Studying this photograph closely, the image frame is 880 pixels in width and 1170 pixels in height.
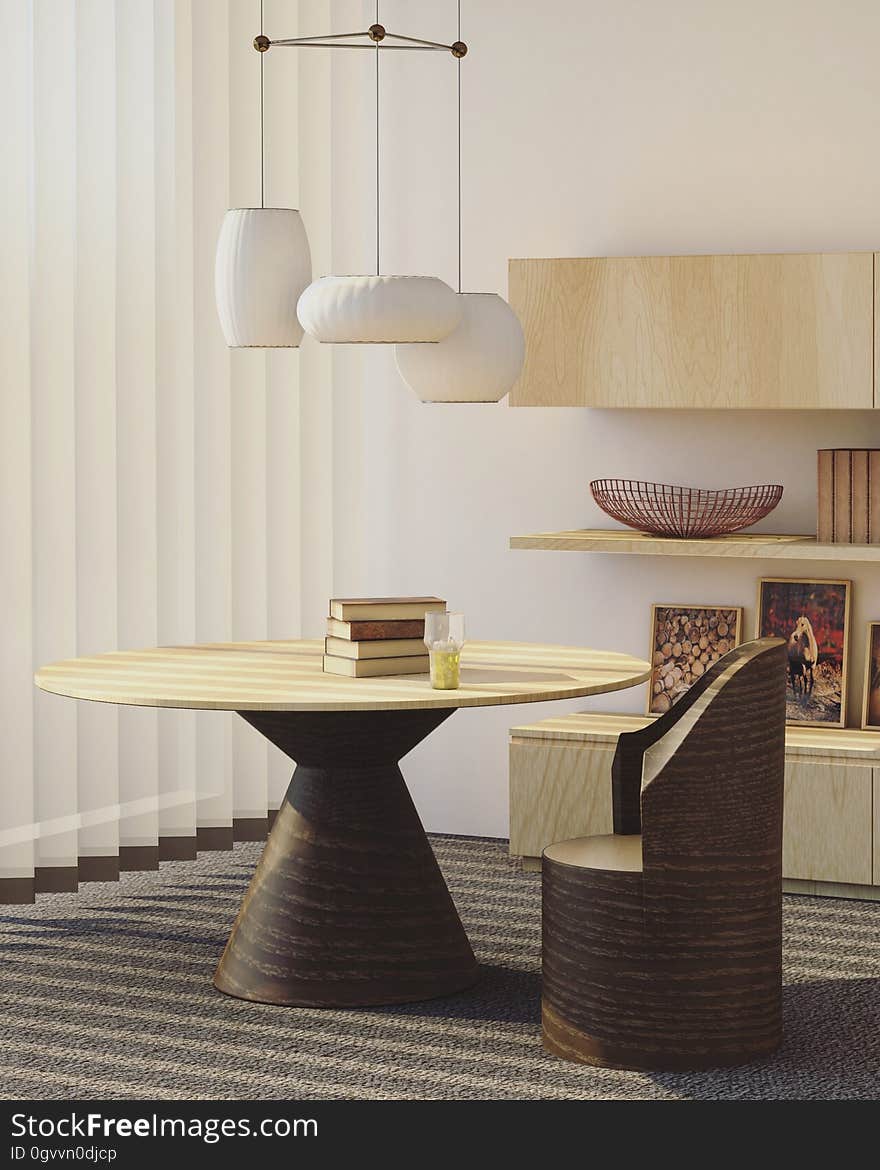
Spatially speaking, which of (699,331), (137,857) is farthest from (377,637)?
(699,331)

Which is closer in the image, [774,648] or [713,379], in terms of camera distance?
[774,648]

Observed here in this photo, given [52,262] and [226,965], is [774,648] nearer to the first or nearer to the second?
[226,965]

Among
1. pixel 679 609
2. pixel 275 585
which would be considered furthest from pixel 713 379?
pixel 275 585

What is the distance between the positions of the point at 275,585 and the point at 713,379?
1513 mm

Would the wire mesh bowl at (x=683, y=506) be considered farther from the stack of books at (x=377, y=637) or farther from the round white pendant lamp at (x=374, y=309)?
the round white pendant lamp at (x=374, y=309)

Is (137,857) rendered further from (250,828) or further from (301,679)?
(301,679)

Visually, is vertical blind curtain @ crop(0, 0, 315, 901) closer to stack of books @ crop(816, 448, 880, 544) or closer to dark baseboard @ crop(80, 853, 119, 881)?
dark baseboard @ crop(80, 853, 119, 881)

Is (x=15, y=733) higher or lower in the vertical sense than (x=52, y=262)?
lower

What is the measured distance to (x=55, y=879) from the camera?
14.5 feet

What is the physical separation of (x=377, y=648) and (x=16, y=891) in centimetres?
142

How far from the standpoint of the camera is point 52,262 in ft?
14.3

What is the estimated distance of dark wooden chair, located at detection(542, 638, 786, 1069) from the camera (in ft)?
9.98

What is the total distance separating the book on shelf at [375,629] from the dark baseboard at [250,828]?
5.52 feet

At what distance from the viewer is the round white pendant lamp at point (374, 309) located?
3.05m
